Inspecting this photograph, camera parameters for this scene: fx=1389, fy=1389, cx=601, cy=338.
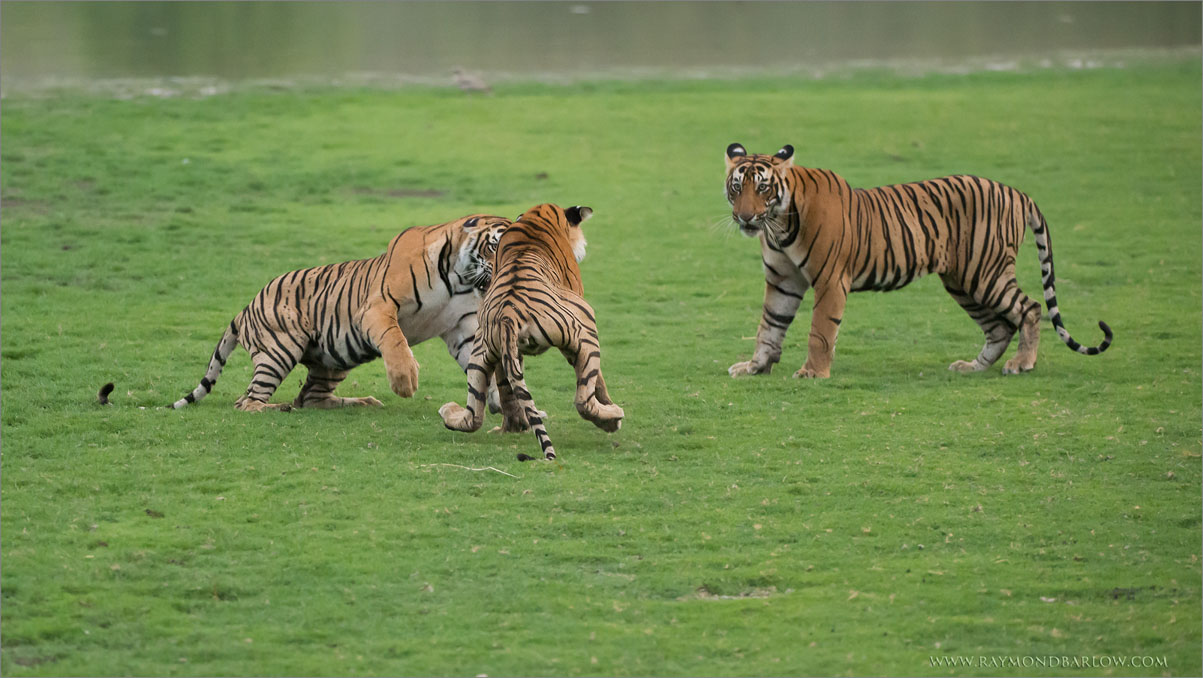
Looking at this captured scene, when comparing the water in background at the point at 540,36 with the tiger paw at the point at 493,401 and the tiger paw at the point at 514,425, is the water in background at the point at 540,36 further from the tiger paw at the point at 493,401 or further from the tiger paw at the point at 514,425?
the tiger paw at the point at 514,425

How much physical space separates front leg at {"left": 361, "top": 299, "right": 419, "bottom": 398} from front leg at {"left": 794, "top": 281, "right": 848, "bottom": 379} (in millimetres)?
2488

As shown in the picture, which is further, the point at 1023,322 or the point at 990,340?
the point at 990,340

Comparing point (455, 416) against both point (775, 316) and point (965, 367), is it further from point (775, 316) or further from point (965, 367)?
point (965, 367)

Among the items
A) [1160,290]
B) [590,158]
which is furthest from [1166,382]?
[590,158]

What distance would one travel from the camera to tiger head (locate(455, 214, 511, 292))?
22.9ft

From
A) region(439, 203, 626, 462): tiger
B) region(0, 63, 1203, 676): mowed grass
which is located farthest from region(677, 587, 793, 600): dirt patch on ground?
region(439, 203, 626, 462): tiger

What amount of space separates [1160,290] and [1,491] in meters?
8.19

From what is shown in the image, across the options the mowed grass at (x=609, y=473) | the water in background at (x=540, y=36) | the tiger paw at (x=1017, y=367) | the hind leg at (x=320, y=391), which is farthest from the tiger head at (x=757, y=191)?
the water in background at (x=540, y=36)

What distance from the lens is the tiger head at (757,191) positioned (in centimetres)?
792

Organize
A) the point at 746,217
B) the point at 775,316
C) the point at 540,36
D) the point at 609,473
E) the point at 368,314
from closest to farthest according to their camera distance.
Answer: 1. the point at 609,473
2. the point at 368,314
3. the point at 746,217
4. the point at 775,316
5. the point at 540,36

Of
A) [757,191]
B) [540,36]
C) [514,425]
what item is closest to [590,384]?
[514,425]

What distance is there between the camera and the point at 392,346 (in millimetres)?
6852

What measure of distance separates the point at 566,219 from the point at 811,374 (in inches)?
78.8

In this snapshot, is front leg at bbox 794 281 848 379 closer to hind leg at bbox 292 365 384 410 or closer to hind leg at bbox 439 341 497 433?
hind leg at bbox 439 341 497 433
